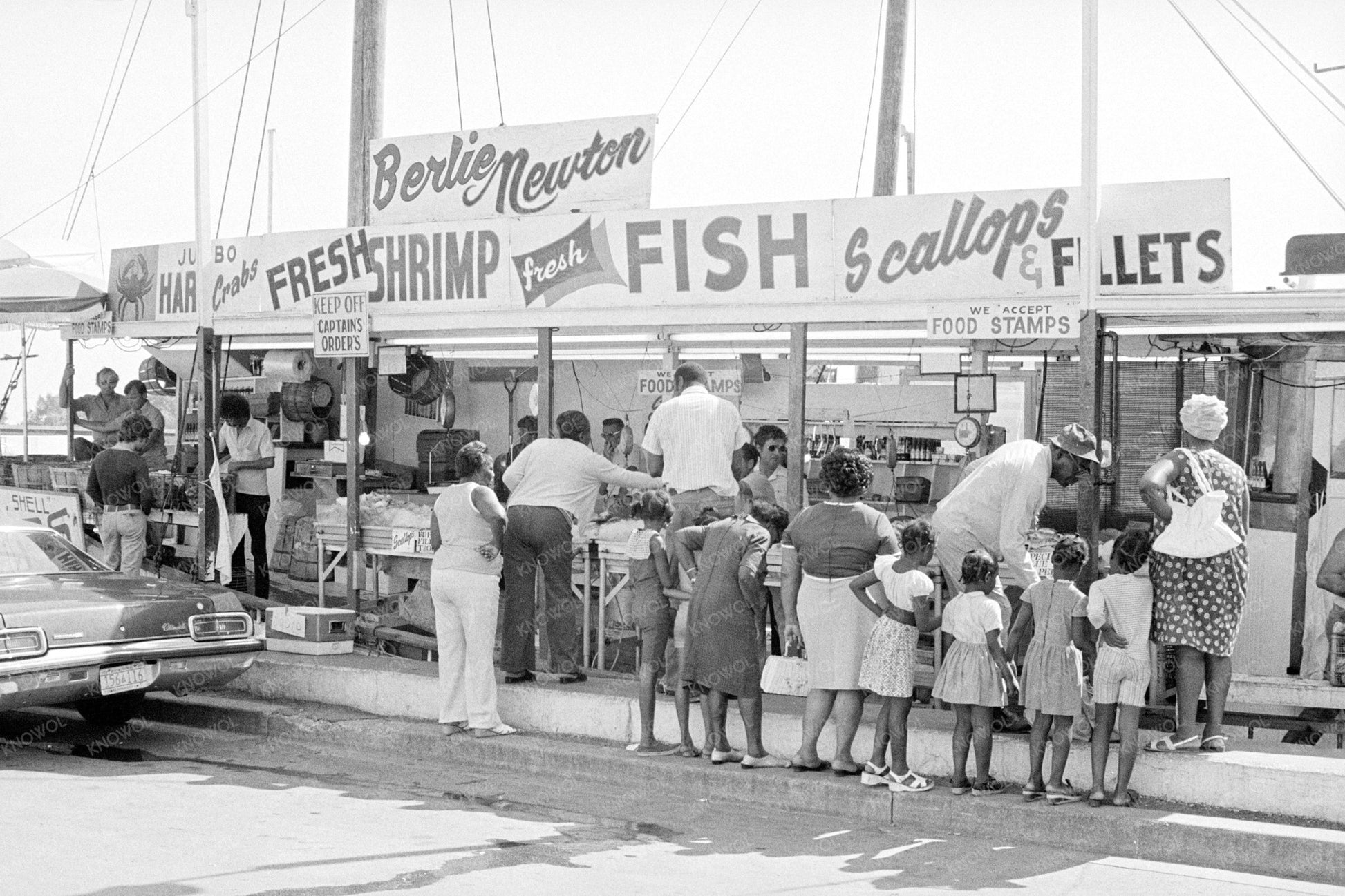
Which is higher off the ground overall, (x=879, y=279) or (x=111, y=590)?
(x=879, y=279)

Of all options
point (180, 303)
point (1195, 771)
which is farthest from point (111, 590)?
point (1195, 771)

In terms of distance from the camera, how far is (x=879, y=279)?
8664 mm

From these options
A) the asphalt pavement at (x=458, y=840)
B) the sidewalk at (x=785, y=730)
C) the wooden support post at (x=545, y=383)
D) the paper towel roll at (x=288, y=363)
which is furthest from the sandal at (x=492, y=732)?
the paper towel roll at (x=288, y=363)

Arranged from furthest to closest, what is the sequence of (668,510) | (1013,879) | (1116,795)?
(668,510) < (1116,795) < (1013,879)

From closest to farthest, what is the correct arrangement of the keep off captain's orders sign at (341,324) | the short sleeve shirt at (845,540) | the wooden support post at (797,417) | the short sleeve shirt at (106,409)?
the short sleeve shirt at (845,540)
the wooden support post at (797,417)
the keep off captain's orders sign at (341,324)
the short sleeve shirt at (106,409)

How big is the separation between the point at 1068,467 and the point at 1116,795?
1.71 meters

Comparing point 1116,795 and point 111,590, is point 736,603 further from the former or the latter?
point 111,590

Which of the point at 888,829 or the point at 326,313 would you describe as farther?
the point at 326,313

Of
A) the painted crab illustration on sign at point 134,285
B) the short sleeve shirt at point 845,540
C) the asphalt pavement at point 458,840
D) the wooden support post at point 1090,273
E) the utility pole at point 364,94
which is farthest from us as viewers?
the utility pole at point 364,94

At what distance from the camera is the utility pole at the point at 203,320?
37.4 feet

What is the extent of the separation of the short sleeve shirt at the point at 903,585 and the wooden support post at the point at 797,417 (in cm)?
173

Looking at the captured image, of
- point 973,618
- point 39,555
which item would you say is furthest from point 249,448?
point 973,618

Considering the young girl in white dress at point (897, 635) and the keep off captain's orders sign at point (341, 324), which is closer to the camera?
the young girl in white dress at point (897, 635)

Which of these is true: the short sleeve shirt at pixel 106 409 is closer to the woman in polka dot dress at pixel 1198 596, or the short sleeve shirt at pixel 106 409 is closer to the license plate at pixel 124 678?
the license plate at pixel 124 678
